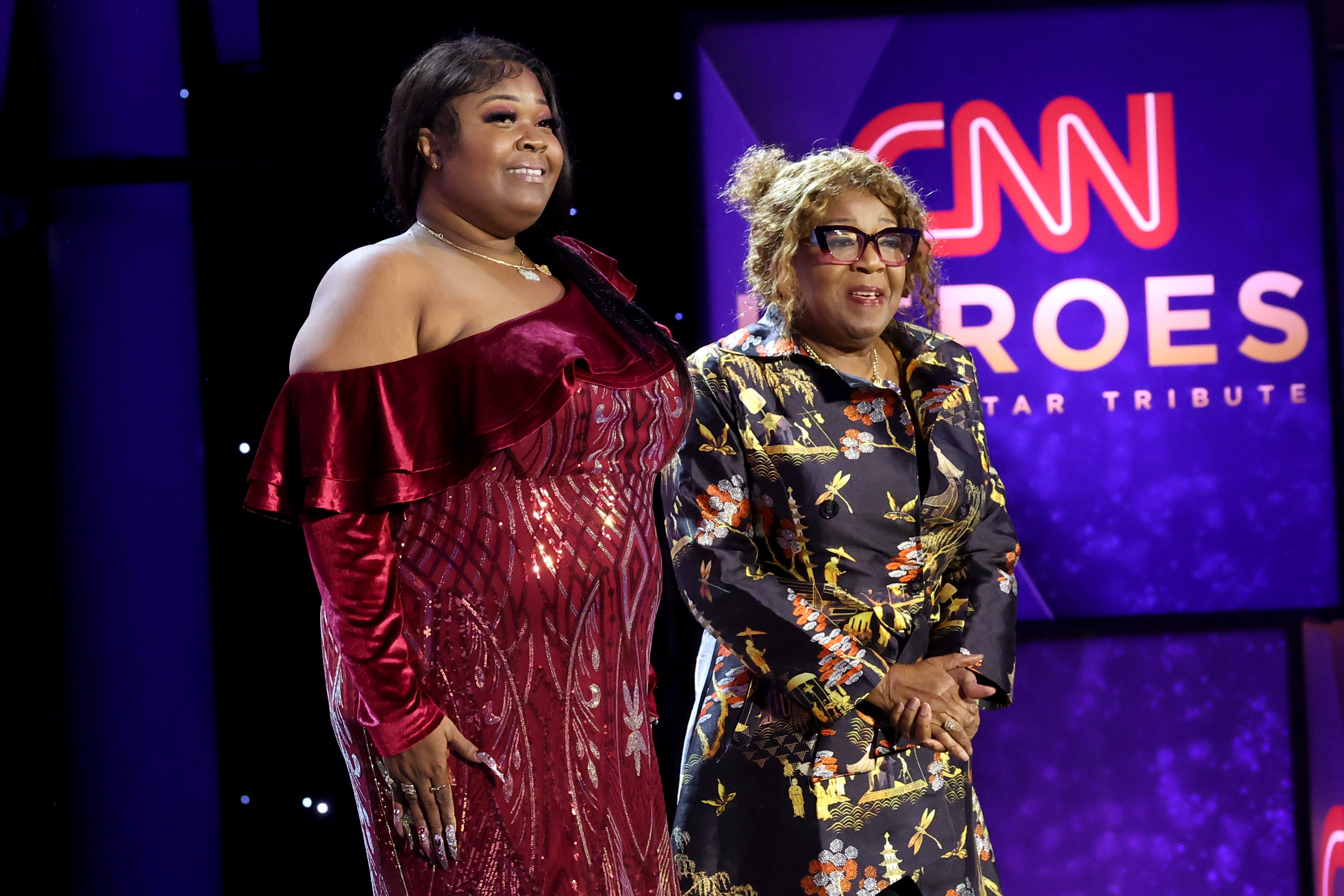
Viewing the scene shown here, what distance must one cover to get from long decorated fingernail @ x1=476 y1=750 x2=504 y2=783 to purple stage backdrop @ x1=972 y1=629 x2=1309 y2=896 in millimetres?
1815

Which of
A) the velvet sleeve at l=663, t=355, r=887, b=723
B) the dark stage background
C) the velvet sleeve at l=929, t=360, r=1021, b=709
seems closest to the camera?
the velvet sleeve at l=663, t=355, r=887, b=723

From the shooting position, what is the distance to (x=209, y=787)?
284cm

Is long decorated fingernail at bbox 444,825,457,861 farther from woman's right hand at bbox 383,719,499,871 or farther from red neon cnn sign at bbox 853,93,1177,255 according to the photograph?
red neon cnn sign at bbox 853,93,1177,255

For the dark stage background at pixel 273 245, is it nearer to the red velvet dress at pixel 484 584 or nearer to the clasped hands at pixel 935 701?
the clasped hands at pixel 935 701

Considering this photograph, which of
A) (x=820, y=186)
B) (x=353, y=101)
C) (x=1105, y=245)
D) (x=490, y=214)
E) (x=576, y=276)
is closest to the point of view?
(x=490, y=214)

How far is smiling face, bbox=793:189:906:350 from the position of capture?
2.11 metres

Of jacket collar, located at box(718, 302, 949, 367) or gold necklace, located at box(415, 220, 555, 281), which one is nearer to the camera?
gold necklace, located at box(415, 220, 555, 281)

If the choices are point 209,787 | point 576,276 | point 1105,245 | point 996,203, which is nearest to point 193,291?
point 209,787

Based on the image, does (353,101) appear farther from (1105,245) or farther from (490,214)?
(1105,245)

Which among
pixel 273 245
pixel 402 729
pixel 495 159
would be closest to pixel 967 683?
pixel 402 729

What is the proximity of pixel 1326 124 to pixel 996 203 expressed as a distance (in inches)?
32.5

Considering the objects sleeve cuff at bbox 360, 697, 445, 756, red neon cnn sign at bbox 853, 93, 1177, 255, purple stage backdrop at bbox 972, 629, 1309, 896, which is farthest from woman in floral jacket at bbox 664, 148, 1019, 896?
purple stage backdrop at bbox 972, 629, 1309, 896

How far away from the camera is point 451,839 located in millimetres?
1493

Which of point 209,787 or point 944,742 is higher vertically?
point 944,742
